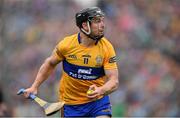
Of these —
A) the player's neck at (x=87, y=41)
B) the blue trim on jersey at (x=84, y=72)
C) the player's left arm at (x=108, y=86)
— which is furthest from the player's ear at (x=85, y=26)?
the player's left arm at (x=108, y=86)

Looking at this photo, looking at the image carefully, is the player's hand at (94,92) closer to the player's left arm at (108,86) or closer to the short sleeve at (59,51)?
the player's left arm at (108,86)

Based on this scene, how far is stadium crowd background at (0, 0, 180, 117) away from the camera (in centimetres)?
2095

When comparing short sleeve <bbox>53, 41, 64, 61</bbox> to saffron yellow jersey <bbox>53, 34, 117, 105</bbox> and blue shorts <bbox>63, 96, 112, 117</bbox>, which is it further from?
blue shorts <bbox>63, 96, 112, 117</bbox>

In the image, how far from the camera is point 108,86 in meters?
12.6

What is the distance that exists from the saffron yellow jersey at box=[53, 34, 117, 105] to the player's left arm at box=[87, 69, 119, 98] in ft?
0.26

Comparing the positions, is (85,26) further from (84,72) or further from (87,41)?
(84,72)

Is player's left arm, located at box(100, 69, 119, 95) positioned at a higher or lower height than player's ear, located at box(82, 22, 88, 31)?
lower

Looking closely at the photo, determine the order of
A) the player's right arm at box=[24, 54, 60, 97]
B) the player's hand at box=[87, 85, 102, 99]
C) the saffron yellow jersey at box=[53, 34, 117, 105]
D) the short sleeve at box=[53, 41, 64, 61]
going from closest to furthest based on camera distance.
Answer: the player's hand at box=[87, 85, 102, 99]
the saffron yellow jersey at box=[53, 34, 117, 105]
the short sleeve at box=[53, 41, 64, 61]
the player's right arm at box=[24, 54, 60, 97]

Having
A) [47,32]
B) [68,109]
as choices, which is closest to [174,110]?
[47,32]

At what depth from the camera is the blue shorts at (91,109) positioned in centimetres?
1308

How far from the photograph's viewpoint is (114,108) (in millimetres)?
20625

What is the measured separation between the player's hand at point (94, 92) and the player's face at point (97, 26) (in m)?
0.77

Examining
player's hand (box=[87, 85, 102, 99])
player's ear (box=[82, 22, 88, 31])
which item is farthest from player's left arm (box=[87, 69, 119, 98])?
player's ear (box=[82, 22, 88, 31])

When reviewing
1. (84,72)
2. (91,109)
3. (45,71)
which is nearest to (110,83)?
→ (84,72)
